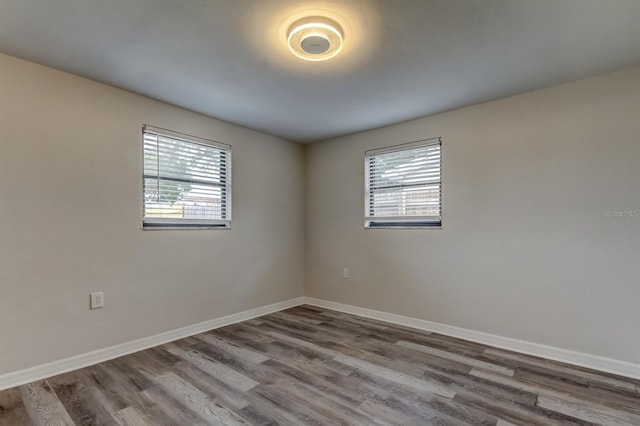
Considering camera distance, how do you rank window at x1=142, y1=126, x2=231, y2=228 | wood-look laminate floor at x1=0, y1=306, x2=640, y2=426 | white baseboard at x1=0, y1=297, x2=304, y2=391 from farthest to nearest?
window at x1=142, y1=126, x2=231, y2=228
white baseboard at x1=0, y1=297, x2=304, y2=391
wood-look laminate floor at x1=0, y1=306, x2=640, y2=426

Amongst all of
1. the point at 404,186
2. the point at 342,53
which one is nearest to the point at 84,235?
the point at 342,53

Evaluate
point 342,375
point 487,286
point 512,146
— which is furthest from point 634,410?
point 512,146

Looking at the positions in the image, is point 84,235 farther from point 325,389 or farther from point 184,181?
point 325,389

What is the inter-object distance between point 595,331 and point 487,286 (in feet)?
2.64

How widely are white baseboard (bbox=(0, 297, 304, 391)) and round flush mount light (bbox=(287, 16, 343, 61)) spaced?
275 centimetres

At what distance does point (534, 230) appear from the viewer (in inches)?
108

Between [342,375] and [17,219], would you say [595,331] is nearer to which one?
[342,375]

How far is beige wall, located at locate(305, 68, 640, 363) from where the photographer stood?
7.88ft

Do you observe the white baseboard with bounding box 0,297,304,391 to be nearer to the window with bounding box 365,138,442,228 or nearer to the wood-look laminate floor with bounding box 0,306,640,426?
the wood-look laminate floor with bounding box 0,306,640,426

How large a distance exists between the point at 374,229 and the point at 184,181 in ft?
7.20

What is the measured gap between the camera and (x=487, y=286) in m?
2.99

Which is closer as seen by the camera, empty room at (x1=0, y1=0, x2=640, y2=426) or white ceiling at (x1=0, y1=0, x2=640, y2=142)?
white ceiling at (x1=0, y1=0, x2=640, y2=142)

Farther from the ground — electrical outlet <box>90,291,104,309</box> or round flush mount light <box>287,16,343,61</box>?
round flush mount light <box>287,16,343,61</box>

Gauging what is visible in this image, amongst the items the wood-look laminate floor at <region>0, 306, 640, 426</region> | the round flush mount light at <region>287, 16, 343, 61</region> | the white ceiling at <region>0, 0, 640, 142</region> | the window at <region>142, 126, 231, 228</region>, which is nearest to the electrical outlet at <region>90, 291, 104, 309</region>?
the wood-look laminate floor at <region>0, 306, 640, 426</region>
